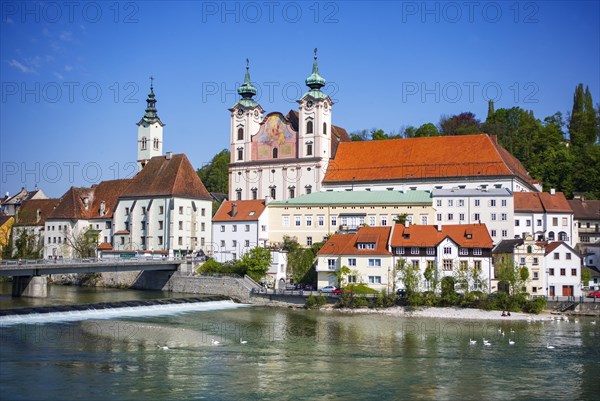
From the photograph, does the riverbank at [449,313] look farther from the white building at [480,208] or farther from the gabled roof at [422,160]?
the gabled roof at [422,160]

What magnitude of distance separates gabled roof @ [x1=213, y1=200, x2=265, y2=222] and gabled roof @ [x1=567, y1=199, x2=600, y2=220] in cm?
3417

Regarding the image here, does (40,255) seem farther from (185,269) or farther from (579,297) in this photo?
(579,297)

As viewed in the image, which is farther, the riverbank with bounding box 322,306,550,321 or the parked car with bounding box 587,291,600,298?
the parked car with bounding box 587,291,600,298

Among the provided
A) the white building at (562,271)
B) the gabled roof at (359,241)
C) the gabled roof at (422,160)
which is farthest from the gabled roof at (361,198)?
the white building at (562,271)

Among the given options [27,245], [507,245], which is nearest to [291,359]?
[507,245]

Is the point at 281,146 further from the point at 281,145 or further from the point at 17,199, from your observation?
the point at 17,199

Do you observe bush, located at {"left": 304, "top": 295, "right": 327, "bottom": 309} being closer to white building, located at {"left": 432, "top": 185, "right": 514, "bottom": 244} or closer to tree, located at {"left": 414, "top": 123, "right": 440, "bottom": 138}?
white building, located at {"left": 432, "top": 185, "right": 514, "bottom": 244}

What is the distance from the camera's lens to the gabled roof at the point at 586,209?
7781 cm

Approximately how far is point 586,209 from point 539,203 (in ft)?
42.1

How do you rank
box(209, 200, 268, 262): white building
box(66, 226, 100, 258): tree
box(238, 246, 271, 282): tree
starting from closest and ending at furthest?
1. box(238, 246, 271, 282): tree
2. box(209, 200, 268, 262): white building
3. box(66, 226, 100, 258): tree

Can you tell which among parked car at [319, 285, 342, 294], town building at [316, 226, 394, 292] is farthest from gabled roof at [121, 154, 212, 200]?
parked car at [319, 285, 342, 294]

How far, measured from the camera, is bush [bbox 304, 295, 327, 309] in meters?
53.9

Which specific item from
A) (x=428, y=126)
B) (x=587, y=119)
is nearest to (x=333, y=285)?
(x=428, y=126)

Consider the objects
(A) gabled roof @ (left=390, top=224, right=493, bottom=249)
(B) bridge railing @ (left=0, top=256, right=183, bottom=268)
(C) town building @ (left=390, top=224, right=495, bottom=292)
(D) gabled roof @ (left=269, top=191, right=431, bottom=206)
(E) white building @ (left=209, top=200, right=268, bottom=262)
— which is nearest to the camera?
(B) bridge railing @ (left=0, top=256, right=183, bottom=268)
